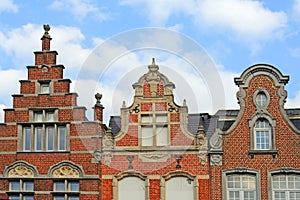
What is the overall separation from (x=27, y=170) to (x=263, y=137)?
9.45m

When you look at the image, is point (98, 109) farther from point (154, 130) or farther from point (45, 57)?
point (45, 57)

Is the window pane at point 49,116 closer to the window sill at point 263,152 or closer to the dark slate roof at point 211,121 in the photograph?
the dark slate roof at point 211,121

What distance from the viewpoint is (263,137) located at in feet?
76.7

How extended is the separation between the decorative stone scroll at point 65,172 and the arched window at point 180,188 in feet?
12.0

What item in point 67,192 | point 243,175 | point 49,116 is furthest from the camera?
point 49,116

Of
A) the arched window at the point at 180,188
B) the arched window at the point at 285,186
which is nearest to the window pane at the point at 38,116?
the arched window at the point at 180,188

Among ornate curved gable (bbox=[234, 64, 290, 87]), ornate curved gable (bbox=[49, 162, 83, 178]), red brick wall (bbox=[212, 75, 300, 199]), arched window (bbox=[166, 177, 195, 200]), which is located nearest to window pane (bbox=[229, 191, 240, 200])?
red brick wall (bbox=[212, 75, 300, 199])

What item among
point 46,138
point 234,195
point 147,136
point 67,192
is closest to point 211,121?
point 147,136

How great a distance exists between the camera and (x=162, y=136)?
948 inches

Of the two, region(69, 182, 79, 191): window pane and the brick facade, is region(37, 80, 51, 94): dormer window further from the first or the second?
region(69, 182, 79, 191): window pane

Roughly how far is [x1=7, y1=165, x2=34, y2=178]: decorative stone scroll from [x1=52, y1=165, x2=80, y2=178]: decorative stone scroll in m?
1.00

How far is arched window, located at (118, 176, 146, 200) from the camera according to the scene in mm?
23688

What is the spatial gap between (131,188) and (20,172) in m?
4.55

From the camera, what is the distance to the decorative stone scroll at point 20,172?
2427 cm
